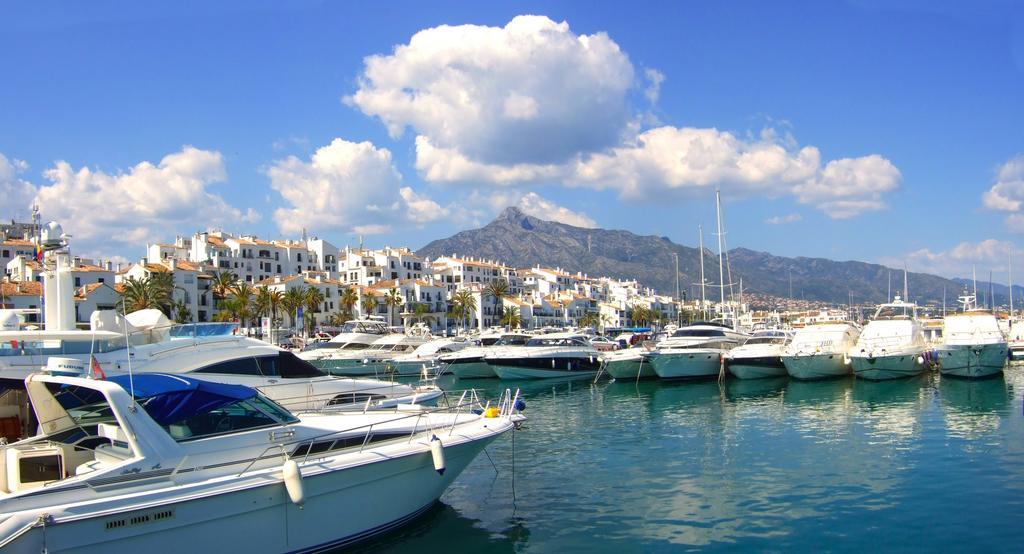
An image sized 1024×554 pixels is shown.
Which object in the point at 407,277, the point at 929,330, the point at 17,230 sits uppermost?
the point at 17,230

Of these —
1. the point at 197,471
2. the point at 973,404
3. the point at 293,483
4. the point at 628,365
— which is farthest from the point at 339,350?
the point at 293,483

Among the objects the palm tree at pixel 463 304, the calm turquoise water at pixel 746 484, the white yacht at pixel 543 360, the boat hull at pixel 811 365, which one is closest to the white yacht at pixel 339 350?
the white yacht at pixel 543 360

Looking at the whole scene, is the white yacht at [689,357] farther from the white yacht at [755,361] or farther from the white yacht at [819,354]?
the white yacht at [819,354]

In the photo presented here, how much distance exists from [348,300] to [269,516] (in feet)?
291

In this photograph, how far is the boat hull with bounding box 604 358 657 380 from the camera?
44.4 metres

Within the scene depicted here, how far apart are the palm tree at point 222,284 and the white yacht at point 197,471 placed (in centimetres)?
7758

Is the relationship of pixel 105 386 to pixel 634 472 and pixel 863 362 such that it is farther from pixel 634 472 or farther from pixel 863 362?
pixel 863 362

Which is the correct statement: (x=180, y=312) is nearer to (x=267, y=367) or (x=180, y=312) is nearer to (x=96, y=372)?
(x=267, y=367)

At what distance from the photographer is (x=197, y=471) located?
1152 cm

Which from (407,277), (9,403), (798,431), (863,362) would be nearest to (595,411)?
(798,431)

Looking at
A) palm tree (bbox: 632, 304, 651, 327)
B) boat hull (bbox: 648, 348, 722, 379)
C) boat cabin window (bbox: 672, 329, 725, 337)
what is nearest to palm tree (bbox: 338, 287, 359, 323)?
boat cabin window (bbox: 672, 329, 725, 337)

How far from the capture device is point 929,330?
84.2 metres

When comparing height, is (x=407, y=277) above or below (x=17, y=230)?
below

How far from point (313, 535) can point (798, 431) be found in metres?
18.1
